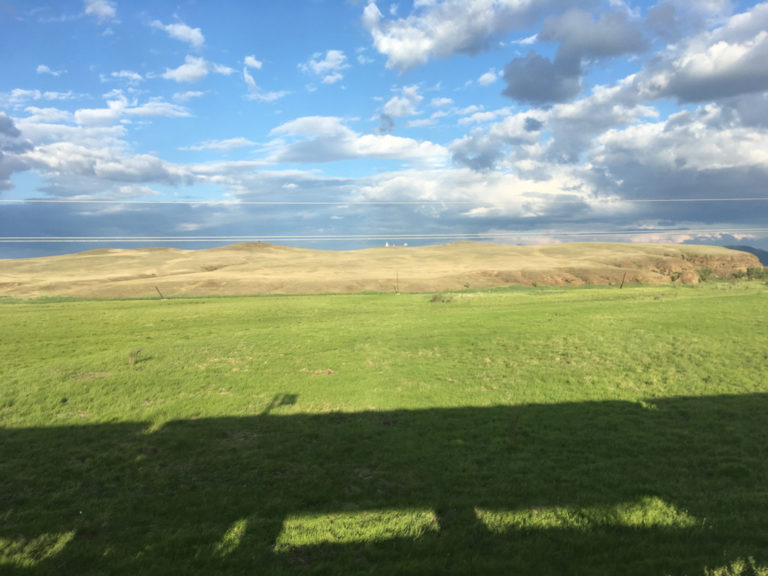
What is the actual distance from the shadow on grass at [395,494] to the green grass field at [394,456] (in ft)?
0.18

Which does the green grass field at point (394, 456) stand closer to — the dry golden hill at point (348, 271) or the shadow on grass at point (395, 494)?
the shadow on grass at point (395, 494)

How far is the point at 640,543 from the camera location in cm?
695

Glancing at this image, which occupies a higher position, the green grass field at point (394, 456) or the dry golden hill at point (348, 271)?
the green grass field at point (394, 456)

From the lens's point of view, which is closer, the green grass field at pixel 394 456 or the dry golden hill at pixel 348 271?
the green grass field at pixel 394 456

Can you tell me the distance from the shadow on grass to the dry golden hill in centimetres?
6232

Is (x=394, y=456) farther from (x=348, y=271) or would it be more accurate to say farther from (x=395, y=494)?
(x=348, y=271)

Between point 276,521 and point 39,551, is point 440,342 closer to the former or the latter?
point 276,521

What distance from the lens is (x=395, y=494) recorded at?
903 centimetres

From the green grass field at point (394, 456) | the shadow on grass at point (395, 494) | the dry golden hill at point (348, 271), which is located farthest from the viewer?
the dry golden hill at point (348, 271)

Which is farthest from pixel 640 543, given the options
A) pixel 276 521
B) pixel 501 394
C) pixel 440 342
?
pixel 440 342

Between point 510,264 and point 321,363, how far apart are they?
98394mm

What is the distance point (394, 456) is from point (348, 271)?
90217 mm

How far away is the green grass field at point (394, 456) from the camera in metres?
6.95

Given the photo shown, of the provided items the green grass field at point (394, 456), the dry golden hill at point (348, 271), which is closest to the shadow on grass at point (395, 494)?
the green grass field at point (394, 456)
